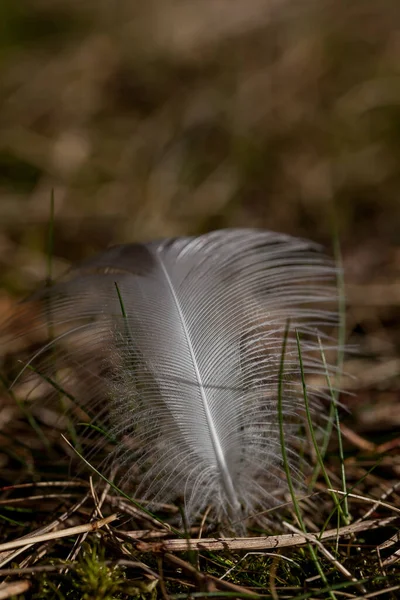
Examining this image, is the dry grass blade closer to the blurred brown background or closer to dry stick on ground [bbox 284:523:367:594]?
dry stick on ground [bbox 284:523:367:594]

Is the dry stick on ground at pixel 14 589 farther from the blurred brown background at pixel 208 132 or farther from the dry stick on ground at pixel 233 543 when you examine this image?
the blurred brown background at pixel 208 132

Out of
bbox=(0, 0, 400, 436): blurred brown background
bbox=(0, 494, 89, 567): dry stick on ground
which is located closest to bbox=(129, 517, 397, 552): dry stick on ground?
bbox=(0, 494, 89, 567): dry stick on ground

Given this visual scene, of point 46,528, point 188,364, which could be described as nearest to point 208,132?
point 188,364

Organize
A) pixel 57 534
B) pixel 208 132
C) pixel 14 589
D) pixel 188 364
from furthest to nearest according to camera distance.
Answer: pixel 208 132, pixel 188 364, pixel 57 534, pixel 14 589

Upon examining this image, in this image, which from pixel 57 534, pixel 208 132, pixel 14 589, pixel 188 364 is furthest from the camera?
pixel 208 132

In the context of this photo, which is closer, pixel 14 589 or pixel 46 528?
pixel 14 589

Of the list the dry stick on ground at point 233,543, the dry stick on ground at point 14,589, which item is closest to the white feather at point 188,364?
the dry stick on ground at point 233,543

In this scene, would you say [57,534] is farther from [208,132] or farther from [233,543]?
[208,132]
